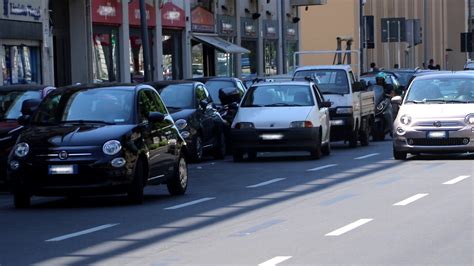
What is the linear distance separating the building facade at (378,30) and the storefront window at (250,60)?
15.2 feet

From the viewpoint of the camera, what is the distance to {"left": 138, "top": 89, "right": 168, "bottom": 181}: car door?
658 inches

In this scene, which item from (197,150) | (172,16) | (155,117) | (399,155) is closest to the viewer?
(155,117)

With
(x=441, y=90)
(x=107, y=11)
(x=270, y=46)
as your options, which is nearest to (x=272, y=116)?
(x=441, y=90)

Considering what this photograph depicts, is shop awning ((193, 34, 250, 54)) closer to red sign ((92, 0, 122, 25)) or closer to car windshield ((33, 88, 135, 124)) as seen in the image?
red sign ((92, 0, 122, 25))

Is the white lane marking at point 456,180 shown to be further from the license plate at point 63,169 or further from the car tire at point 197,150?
the car tire at point 197,150

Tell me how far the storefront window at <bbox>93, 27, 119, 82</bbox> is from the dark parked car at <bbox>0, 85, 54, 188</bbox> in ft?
55.8

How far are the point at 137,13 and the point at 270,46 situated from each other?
55.3ft

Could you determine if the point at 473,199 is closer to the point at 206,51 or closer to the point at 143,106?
the point at 143,106

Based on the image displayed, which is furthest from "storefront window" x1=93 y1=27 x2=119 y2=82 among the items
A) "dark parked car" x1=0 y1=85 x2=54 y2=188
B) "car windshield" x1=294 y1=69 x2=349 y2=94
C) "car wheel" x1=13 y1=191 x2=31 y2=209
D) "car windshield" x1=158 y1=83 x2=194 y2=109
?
"car wheel" x1=13 y1=191 x2=31 y2=209

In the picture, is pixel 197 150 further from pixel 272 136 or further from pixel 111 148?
pixel 111 148

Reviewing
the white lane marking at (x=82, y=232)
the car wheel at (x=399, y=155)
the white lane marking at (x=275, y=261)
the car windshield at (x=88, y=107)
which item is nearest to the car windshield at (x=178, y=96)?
the car wheel at (x=399, y=155)

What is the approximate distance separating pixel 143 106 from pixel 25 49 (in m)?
17.4

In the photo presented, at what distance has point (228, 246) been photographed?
1183 centimetres

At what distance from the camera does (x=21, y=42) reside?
3344 centimetres
